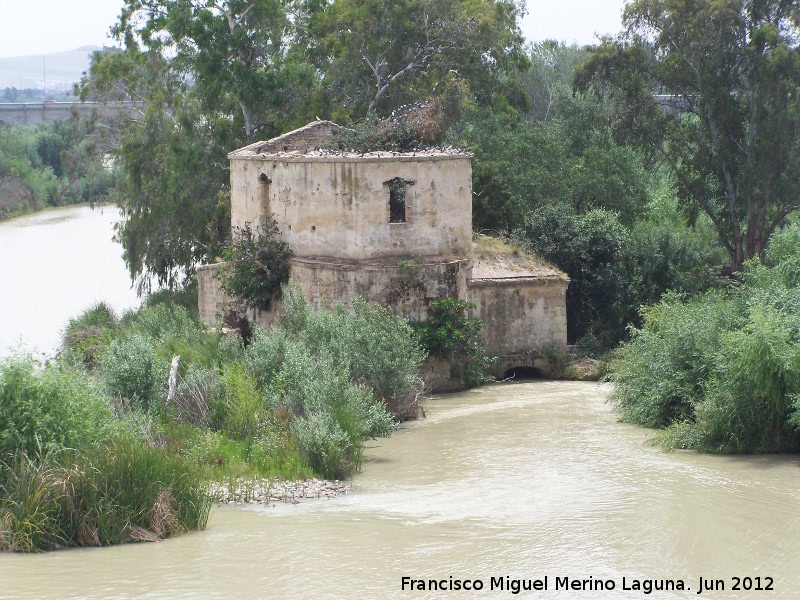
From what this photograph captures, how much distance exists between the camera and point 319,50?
31.9 meters

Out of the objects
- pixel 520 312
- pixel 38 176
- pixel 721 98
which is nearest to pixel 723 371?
pixel 520 312

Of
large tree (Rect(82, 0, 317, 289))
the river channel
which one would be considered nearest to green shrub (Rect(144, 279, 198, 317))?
large tree (Rect(82, 0, 317, 289))

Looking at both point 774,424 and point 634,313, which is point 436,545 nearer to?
point 774,424

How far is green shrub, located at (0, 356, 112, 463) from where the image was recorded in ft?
41.2

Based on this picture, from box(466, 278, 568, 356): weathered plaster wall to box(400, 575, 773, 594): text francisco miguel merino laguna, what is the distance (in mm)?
10897

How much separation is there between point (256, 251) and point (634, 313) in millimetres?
8047

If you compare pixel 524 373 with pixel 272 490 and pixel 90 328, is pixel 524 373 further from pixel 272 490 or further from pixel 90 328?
pixel 90 328

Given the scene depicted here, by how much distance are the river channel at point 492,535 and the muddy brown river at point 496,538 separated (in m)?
0.02

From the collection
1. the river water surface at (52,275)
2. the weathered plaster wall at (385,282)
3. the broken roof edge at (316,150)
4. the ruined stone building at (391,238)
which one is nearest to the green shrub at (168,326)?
the ruined stone building at (391,238)

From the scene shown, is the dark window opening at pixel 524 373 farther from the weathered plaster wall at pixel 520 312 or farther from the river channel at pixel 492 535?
the river channel at pixel 492 535

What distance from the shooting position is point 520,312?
22141mm

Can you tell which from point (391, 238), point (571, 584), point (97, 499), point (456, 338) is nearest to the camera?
point (571, 584)

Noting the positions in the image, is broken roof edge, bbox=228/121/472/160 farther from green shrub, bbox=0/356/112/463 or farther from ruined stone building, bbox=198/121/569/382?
green shrub, bbox=0/356/112/463

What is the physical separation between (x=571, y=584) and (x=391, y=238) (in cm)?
1046
